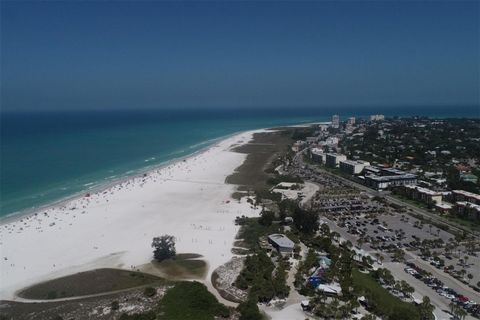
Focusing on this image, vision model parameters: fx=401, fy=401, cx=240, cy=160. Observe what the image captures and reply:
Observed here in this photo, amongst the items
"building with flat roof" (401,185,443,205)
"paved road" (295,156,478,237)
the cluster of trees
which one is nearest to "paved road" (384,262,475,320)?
the cluster of trees

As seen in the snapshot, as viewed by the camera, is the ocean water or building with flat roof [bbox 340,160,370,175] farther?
building with flat roof [bbox 340,160,370,175]

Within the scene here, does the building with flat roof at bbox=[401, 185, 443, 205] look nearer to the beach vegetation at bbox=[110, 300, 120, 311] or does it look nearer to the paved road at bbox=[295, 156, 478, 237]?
the paved road at bbox=[295, 156, 478, 237]

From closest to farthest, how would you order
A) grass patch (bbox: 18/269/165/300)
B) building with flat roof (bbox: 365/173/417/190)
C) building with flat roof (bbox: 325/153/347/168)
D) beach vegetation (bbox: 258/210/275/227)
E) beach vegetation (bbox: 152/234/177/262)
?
1. grass patch (bbox: 18/269/165/300)
2. beach vegetation (bbox: 152/234/177/262)
3. beach vegetation (bbox: 258/210/275/227)
4. building with flat roof (bbox: 365/173/417/190)
5. building with flat roof (bbox: 325/153/347/168)

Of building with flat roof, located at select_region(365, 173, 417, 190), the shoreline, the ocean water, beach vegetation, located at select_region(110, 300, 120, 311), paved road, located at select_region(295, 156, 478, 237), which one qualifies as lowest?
paved road, located at select_region(295, 156, 478, 237)

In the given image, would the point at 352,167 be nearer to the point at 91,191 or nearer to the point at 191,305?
the point at 91,191

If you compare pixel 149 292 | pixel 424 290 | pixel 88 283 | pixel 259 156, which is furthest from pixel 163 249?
pixel 259 156

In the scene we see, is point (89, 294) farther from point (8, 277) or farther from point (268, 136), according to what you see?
point (268, 136)

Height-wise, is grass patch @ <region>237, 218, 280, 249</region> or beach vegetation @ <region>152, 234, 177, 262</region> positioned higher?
beach vegetation @ <region>152, 234, 177, 262</region>
